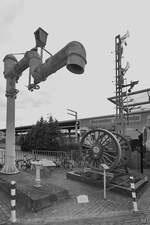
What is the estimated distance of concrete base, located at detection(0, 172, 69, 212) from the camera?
4089mm

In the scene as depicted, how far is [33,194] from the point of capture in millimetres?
4309

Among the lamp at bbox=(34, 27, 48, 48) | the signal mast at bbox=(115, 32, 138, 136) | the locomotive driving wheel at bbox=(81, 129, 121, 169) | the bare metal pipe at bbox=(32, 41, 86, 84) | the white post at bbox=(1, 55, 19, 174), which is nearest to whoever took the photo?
the bare metal pipe at bbox=(32, 41, 86, 84)

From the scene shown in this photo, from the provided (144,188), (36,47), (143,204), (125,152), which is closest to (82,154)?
(125,152)

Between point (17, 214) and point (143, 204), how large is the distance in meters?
3.54

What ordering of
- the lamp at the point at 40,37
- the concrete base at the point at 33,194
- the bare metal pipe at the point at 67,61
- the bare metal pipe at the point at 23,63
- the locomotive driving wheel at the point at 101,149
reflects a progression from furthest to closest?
the locomotive driving wheel at the point at 101,149 → the bare metal pipe at the point at 23,63 → the lamp at the point at 40,37 → the concrete base at the point at 33,194 → the bare metal pipe at the point at 67,61

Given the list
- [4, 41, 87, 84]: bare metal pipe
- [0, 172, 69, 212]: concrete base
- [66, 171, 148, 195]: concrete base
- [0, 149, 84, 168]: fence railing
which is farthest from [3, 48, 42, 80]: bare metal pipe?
[0, 149, 84, 168]: fence railing

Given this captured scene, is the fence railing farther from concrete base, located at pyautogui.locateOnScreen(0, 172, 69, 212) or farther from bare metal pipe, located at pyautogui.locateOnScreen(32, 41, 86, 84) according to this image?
bare metal pipe, located at pyautogui.locateOnScreen(32, 41, 86, 84)

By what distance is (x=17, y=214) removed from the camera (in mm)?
3910

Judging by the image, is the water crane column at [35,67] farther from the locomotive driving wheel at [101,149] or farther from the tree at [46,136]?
the tree at [46,136]

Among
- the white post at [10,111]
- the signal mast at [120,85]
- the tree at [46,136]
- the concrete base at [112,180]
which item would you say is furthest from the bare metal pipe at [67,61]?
the tree at [46,136]

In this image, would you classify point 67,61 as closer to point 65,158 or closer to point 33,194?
point 33,194

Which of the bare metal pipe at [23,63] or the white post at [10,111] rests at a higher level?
the bare metal pipe at [23,63]

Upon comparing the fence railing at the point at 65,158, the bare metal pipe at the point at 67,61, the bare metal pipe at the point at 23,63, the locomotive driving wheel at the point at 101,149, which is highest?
the bare metal pipe at the point at 23,63

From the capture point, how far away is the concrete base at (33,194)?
409cm
